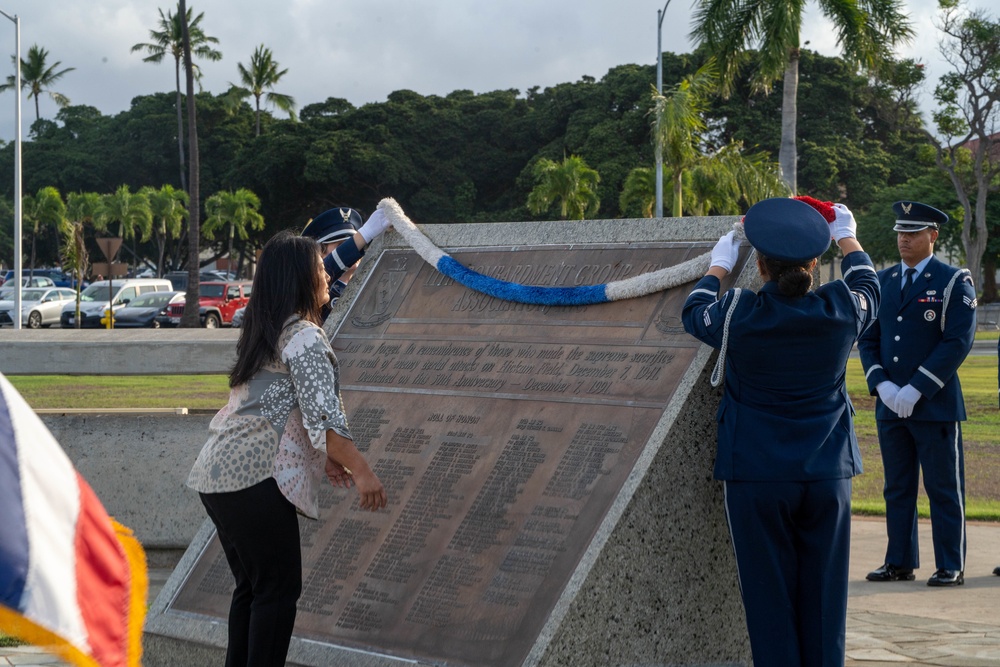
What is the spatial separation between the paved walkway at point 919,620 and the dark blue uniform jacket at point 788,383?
48.3 inches

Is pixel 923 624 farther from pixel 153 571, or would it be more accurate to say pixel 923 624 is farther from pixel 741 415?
pixel 153 571

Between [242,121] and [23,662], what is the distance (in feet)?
175

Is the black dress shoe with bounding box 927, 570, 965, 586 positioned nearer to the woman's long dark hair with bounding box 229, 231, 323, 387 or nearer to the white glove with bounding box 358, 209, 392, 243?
the white glove with bounding box 358, 209, 392, 243

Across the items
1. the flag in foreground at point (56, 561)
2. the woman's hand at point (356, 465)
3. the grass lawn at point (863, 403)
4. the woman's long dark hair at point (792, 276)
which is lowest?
the grass lawn at point (863, 403)

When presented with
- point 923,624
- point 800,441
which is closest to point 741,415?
point 800,441

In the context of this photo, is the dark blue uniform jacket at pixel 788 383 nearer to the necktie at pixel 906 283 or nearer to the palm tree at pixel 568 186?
the necktie at pixel 906 283

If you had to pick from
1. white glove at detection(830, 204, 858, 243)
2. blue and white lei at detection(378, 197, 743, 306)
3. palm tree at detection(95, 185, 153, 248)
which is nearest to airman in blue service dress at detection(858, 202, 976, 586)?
white glove at detection(830, 204, 858, 243)

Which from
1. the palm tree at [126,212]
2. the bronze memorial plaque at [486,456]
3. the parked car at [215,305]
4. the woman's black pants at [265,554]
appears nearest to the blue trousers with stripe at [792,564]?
the bronze memorial plaque at [486,456]

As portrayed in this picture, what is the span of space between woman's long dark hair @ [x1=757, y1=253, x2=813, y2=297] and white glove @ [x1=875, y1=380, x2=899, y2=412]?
93.6 inches

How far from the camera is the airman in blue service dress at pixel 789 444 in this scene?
11.7ft

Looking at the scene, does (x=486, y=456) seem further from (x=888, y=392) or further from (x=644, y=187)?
(x=644, y=187)

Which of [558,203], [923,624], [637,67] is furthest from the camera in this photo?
[637,67]

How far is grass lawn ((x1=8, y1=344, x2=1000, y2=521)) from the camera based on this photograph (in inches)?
333

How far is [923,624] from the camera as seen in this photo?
501cm
